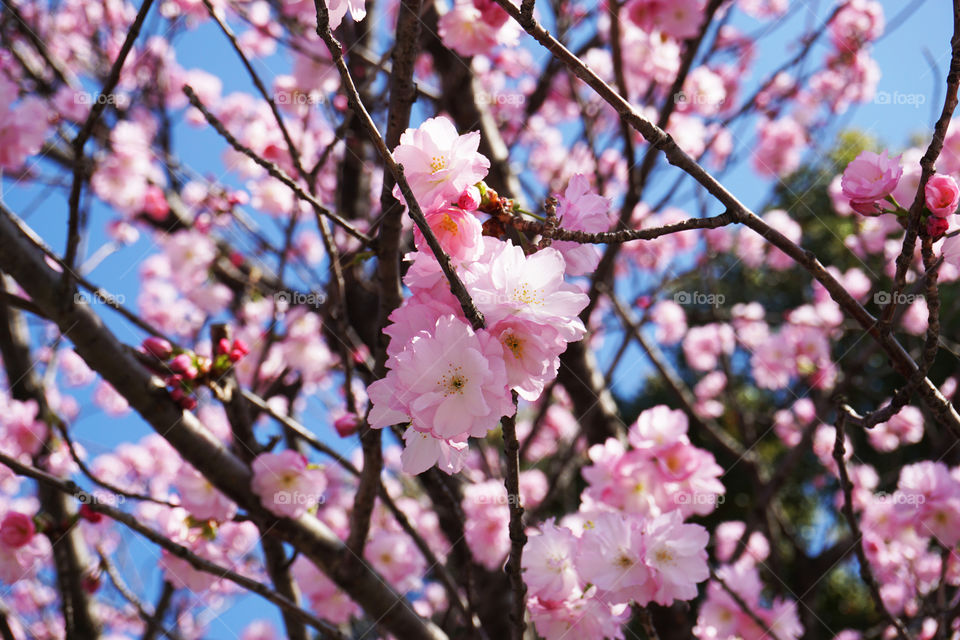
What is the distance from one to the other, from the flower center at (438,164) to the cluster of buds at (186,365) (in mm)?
979

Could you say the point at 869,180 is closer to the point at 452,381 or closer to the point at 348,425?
the point at 452,381

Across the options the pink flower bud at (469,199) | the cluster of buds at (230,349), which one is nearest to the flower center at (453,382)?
the pink flower bud at (469,199)

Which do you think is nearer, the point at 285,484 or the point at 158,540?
the point at 158,540

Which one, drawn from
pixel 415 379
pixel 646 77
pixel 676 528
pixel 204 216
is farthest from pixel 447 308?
pixel 646 77

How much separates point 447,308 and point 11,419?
2.35m

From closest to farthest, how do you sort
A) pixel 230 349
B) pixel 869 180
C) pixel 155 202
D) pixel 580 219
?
1. pixel 580 219
2. pixel 869 180
3. pixel 230 349
4. pixel 155 202

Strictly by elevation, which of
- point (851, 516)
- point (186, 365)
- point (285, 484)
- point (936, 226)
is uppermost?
point (186, 365)

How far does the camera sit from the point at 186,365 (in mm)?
1658

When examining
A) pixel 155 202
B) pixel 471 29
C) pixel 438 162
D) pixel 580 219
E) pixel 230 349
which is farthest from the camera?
pixel 155 202

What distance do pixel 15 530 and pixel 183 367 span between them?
678 mm

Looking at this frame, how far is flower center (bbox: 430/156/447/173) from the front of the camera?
94 centimetres

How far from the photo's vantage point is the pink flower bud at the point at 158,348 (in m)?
1.73

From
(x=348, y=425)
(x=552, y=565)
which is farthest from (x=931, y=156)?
(x=348, y=425)

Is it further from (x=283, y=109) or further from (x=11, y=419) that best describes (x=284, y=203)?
(x=11, y=419)
